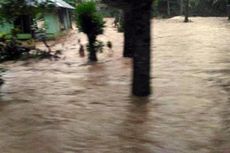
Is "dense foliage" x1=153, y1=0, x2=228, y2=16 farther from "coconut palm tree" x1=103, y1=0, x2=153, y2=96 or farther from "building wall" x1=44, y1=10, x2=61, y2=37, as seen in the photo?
"coconut palm tree" x1=103, y1=0, x2=153, y2=96

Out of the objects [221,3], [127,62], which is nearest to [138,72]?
[127,62]

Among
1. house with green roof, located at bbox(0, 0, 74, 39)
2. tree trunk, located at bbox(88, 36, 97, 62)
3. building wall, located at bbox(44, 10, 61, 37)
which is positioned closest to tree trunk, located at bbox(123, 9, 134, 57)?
tree trunk, located at bbox(88, 36, 97, 62)

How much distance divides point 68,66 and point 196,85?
557 centimetres

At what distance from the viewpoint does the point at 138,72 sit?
9008mm

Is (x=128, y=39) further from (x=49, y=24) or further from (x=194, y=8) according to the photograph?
(x=194, y=8)

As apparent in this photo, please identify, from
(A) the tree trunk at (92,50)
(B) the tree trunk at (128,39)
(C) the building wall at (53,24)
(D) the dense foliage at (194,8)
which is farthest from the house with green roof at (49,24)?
(D) the dense foliage at (194,8)

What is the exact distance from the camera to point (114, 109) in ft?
28.3

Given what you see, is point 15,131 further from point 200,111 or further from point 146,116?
point 200,111

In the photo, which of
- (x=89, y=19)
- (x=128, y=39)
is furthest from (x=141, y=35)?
(x=128, y=39)

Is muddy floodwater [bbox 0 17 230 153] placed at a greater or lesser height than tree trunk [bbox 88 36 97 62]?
lesser

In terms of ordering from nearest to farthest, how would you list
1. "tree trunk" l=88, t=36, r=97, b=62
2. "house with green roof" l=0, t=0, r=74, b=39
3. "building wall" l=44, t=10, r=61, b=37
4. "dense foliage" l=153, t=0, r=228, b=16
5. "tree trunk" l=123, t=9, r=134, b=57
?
1. "tree trunk" l=88, t=36, r=97, b=62
2. "tree trunk" l=123, t=9, r=134, b=57
3. "house with green roof" l=0, t=0, r=74, b=39
4. "building wall" l=44, t=10, r=61, b=37
5. "dense foliage" l=153, t=0, r=228, b=16

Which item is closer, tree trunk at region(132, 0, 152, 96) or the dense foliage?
tree trunk at region(132, 0, 152, 96)

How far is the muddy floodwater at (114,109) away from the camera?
648cm

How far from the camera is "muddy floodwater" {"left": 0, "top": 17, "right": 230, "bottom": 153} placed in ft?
21.3
